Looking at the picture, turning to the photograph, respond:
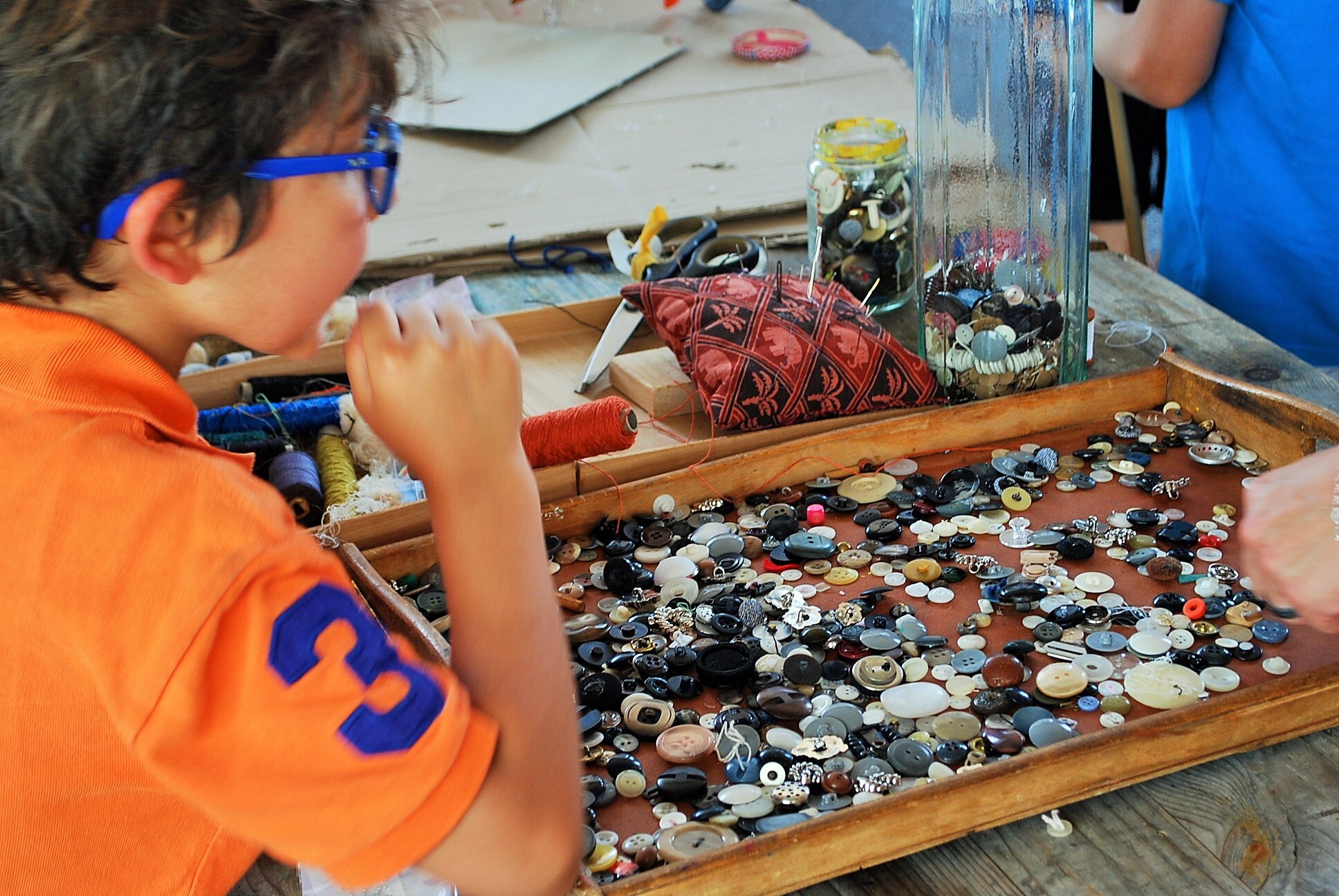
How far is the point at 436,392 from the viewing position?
807mm

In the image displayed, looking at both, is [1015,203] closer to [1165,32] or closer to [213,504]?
[1165,32]

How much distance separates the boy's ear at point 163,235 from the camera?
2.23 feet

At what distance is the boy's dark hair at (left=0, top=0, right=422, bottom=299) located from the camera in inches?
25.4

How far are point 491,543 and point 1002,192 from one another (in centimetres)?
89

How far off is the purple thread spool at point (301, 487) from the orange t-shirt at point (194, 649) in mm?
556

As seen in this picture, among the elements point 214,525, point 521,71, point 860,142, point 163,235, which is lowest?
point 521,71

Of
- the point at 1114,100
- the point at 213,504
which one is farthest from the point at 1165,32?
the point at 213,504

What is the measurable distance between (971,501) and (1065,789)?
0.42 m

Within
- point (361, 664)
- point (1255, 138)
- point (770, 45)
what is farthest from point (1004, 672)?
point (770, 45)

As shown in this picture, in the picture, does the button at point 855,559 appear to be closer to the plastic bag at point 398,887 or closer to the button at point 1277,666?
the button at point 1277,666

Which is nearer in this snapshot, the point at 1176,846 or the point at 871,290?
the point at 1176,846

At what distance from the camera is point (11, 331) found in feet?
2.27

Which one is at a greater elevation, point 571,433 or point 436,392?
point 436,392

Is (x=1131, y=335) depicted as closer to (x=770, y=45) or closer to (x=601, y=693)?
(x=601, y=693)
